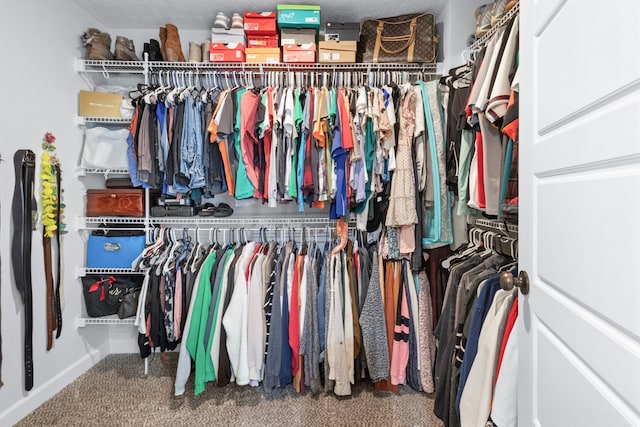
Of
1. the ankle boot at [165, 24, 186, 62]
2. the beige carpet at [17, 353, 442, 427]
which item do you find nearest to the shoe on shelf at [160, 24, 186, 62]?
the ankle boot at [165, 24, 186, 62]

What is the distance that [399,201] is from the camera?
186cm

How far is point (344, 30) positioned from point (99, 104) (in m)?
1.77

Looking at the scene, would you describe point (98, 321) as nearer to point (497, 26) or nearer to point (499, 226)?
point (499, 226)

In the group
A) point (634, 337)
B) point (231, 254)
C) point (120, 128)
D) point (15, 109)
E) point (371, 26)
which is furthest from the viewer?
point (120, 128)

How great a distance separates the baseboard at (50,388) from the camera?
1684 millimetres

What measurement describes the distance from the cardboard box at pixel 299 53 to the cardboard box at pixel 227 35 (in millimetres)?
327

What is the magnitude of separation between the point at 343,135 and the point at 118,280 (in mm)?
1827

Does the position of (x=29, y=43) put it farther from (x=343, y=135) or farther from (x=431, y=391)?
(x=431, y=391)

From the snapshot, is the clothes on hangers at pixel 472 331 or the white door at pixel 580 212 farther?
the clothes on hangers at pixel 472 331

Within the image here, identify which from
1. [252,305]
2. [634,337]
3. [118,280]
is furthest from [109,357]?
[634,337]

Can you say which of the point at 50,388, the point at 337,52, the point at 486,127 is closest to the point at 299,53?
the point at 337,52

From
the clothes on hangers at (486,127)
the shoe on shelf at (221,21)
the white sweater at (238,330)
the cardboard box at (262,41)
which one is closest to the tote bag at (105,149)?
the shoe on shelf at (221,21)

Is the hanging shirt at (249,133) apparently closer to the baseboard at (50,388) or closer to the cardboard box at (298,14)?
the cardboard box at (298,14)

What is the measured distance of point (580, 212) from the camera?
68 centimetres
